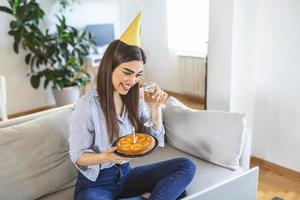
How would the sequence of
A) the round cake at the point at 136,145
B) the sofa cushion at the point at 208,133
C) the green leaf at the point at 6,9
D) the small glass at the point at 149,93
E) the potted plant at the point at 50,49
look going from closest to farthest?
1. the round cake at the point at 136,145
2. the small glass at the point at 149,93
3. the sofa cushion at the point at 208,133
4. the green leaf at the point at 6,9
5. the potted plant at the point at 50,49

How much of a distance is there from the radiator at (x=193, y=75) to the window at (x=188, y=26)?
0.37ft

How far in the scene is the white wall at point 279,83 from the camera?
187 centimetres

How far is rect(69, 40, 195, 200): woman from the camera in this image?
3.76 feet

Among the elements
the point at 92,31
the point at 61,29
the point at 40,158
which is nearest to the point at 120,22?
the point at 92,31

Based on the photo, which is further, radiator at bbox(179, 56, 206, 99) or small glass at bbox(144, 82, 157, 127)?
radiator at bbox(179, 56, 206, 99)

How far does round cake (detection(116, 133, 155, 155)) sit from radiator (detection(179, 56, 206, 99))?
2.74m

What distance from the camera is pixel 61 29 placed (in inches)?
137

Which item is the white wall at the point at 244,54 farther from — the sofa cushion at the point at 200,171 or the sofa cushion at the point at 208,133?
the sofa cushion at the point at 200,171

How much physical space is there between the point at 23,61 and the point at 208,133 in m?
2.87

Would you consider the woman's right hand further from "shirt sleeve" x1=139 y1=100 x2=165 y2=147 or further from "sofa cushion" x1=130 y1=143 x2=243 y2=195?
"sofa cushion" x1=130 y1=143 x2=243 y2=195

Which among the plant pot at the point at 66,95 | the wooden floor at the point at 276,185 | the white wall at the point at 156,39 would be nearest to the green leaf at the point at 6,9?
the plant pot at the point at 66,95

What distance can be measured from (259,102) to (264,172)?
50cm

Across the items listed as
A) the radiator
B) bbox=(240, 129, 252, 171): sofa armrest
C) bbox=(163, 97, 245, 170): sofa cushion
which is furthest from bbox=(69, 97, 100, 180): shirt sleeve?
the radiator

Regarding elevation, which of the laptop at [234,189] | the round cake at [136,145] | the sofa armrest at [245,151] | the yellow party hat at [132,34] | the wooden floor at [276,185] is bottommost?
the wooden floor at [276,185]
